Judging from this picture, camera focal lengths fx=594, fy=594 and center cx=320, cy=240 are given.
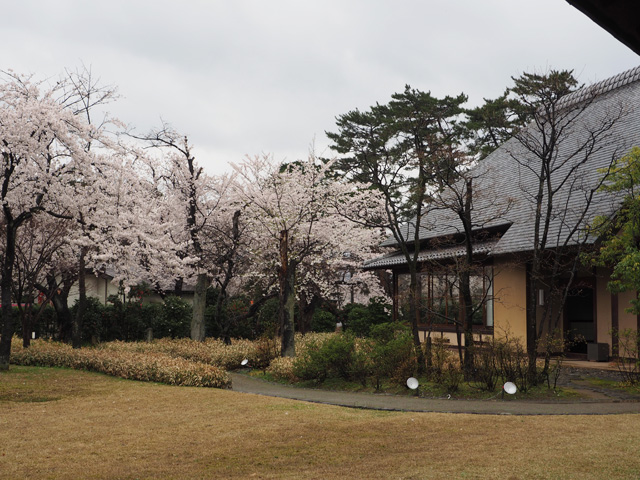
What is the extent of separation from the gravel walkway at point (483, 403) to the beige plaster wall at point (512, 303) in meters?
4.63

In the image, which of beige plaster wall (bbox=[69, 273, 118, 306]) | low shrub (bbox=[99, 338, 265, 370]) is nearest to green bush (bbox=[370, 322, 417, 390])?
low shrub (bbox=[99, 338, 265, 370])

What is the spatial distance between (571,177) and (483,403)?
390 inches

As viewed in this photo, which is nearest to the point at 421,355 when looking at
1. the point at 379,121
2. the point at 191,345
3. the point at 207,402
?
the point at 207,402

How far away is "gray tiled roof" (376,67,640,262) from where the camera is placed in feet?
51.9

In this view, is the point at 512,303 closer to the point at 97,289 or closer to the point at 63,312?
the point at 63,312

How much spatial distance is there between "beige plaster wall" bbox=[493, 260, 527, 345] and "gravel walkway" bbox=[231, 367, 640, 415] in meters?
4.63

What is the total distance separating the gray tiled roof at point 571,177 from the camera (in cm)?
1583

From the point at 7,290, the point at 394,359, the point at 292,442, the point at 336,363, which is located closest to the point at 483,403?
the point at 394,359

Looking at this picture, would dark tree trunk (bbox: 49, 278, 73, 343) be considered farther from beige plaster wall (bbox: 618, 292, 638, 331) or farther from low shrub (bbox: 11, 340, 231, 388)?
beige plaster wall (bbox: 618, 292, 638, 331)

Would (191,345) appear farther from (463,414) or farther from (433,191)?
(463,414)

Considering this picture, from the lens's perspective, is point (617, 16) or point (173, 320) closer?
point (617, 16)

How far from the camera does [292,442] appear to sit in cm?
739

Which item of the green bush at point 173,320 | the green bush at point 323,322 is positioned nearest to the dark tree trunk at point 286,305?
the green bush at point 173,320

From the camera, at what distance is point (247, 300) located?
24.8m
